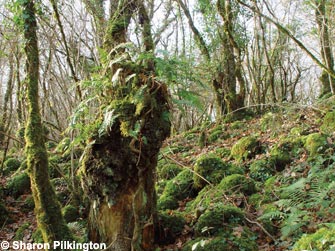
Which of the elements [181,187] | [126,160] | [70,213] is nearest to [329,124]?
[181,187]

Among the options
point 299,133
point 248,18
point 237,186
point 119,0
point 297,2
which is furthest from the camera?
point 297,2

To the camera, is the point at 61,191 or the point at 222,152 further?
the point at 222,152

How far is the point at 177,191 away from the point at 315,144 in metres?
3.08

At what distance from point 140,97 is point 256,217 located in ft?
9.29

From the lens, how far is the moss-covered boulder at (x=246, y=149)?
8.40 meters

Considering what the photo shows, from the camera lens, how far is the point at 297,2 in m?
17.0

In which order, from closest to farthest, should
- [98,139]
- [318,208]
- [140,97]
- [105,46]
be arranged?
1. [140,97]
2. [98,139]
3. [318,208]
4. [105,46]

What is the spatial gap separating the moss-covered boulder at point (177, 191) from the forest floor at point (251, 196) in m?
0.02

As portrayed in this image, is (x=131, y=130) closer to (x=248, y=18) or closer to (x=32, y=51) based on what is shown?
(x=32, y=51)

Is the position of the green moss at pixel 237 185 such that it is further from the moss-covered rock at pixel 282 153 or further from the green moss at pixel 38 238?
the green moss at pixel 38 238

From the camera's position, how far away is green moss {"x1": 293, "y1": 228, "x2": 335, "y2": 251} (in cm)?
326

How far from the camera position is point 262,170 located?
727 cm

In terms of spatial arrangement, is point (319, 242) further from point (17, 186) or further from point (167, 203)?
point (17, 186)

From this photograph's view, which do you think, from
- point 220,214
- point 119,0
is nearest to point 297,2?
point 119,0
